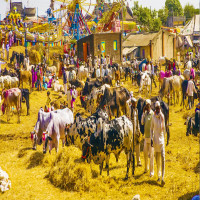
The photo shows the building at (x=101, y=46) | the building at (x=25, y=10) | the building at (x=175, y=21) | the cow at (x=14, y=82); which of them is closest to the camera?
the cow at (x=14, y=82)

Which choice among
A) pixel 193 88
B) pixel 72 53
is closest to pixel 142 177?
pixel 193 88

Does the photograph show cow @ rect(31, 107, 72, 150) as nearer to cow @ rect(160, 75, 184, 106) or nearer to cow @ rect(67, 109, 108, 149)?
cow @ rect(67, 109, 108, 149)

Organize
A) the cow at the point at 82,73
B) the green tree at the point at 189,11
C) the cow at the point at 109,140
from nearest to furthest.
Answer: the cow at the point at 109,140 < the cow at the point at 82,73 < the green tree at the point at 189,11

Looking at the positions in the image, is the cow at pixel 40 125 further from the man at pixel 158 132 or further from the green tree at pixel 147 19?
the green tree at pixel 147 19

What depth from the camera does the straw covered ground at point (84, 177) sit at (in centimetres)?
879

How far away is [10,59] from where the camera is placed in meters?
30.4

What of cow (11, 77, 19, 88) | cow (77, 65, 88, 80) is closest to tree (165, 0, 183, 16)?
cow (77, 65, 88, 80)

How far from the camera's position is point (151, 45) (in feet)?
132

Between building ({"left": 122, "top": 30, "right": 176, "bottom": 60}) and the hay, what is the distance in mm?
31376

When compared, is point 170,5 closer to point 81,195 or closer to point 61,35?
point 61,35

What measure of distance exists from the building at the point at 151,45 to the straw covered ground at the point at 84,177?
29.2 meters

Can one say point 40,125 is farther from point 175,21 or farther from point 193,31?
point 175,21

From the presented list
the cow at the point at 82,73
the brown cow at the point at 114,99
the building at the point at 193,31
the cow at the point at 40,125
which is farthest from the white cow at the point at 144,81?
the building at the point at 193,31

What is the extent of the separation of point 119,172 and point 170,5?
89.2 m
